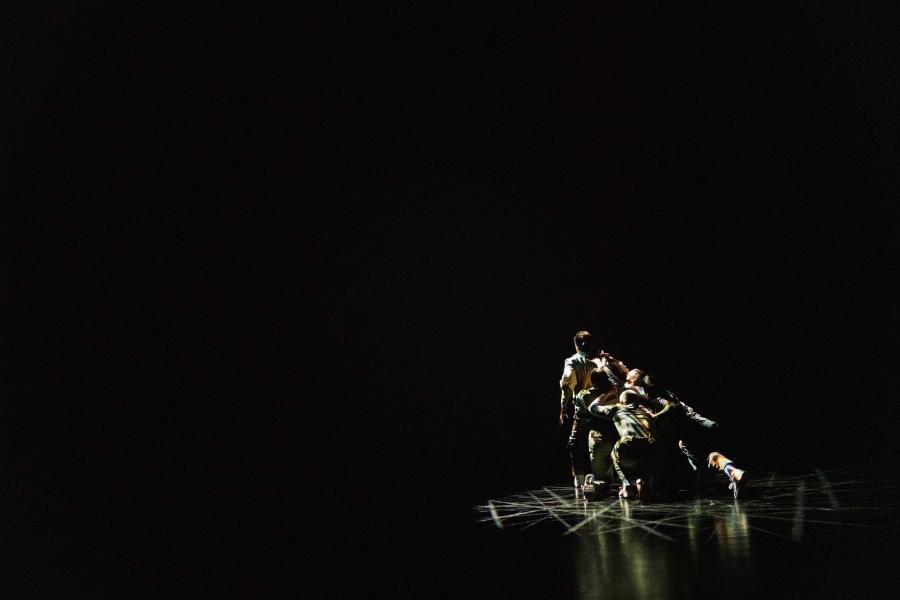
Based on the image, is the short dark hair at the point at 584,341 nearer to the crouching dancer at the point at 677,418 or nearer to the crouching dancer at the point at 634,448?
the crouching dancer at the point at 677,418

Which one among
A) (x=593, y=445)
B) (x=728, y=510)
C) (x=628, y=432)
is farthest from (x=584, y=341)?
(x=728, y=510)

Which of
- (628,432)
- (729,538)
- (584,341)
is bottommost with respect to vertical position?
(729,538)

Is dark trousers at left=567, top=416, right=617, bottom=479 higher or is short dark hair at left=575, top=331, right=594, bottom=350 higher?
short dark hair at left=575, top=331, right=594, bottom=350

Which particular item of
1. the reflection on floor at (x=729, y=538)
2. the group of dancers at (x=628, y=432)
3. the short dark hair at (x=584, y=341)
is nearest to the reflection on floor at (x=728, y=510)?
the reflection on floor at (x=729, y=538)

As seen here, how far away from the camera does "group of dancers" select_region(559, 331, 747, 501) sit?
437 cm

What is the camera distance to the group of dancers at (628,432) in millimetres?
4371

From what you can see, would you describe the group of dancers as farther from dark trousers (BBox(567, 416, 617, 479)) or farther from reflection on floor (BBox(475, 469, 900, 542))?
reflection on floor (BBox(475, 469, 900, 542))

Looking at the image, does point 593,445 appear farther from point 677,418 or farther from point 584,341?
point 584,341

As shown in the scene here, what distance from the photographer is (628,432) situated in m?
4.40

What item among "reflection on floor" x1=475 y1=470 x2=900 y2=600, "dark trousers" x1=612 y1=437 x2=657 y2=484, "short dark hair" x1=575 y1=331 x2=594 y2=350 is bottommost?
"reflection on floor" x1=475 y1=470 x2=900 y2=600

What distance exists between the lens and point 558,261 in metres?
7.04

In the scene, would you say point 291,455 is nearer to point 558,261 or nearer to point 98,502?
point 98,502

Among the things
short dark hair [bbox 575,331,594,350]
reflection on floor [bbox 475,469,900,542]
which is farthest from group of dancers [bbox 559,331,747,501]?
reflection on floor [bbox 475,469,900,542]

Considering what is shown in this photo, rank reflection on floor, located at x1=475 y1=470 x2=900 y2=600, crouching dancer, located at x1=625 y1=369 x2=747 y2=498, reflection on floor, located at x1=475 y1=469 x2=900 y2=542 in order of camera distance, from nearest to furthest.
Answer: reflection on floor, located at x1=475 y1=470 x2=900 y2=600 → reflection on floor, located at x1=475 y1=469 x2=900 y2=542 → crouching dancer, located at x1=625 y1=369 x2=747 y2=498
